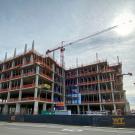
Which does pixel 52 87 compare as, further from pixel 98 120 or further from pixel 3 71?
pixel 98 120

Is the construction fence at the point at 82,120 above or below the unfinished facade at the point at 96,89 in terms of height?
below

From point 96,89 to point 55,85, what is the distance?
47.4 ft

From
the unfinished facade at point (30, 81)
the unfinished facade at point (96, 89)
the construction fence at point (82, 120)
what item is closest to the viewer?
the construction fence at point (82, 120)

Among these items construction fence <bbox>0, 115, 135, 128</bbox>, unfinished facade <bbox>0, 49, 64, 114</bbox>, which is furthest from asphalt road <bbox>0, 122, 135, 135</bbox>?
unfinished facade <bbox>0, 49, 64, 114</bbox>

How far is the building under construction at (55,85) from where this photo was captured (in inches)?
1948

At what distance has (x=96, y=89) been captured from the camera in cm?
5772

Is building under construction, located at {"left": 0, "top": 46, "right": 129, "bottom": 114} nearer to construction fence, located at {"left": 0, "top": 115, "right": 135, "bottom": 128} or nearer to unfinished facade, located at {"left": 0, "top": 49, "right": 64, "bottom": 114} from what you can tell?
unfinished facade, located at {"left": 0, "top": 49, "right": 64, "bottom": 114}

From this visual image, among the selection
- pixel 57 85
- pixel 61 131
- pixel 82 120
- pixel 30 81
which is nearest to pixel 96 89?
pixel 57 85

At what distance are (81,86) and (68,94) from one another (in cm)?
590

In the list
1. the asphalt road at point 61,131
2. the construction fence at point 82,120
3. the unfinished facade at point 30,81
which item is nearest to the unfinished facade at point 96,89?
the unfinished facade at point 30,81

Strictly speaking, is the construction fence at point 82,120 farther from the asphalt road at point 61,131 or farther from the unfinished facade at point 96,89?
the unfinished facade at point 96,89

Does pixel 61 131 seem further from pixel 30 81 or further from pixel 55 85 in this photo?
pixel 55 85

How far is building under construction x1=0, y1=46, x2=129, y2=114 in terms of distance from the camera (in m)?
49.5

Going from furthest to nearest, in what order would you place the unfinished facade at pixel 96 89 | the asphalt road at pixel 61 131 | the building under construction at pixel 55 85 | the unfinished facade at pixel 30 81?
the unfinished facade at pixel 96 89 < the building under construction at pixel 55 85 < the unfinished facade at pixel 30 81 < the asphalt road at pixel 61 131
